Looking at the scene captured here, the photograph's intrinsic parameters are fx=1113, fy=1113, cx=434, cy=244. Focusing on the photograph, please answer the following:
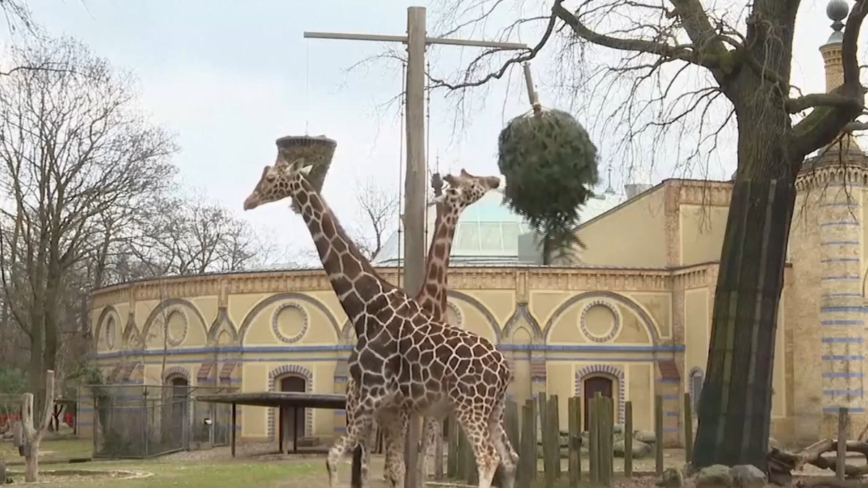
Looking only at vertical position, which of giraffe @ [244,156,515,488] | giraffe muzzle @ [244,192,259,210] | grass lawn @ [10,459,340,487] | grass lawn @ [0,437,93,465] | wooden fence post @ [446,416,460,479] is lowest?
grass lawn @ [0,437,93,465]

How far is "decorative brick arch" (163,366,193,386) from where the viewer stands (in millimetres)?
36375

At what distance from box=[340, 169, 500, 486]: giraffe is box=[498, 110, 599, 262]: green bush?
3.97m

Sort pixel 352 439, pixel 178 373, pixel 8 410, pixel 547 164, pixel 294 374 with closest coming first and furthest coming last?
pixel 352 439, pixel 547 164, pixel 294 374, pixel 178 373, pixel 8 410

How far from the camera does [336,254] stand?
11250 millimetres

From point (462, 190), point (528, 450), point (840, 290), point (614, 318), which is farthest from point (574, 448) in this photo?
point (840, 290)

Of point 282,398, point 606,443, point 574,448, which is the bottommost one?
point 574,448

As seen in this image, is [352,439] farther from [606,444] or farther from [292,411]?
[292,411]

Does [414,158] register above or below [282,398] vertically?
above

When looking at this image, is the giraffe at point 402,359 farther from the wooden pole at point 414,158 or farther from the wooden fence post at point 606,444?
the wooden fence post at point 606,444

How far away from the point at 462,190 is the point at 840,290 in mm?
23660

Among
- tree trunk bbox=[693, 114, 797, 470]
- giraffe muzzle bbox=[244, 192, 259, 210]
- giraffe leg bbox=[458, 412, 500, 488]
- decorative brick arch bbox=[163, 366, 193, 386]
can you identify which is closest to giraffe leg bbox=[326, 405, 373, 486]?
giraffe leg bbox=[458, 412, 500, 488]

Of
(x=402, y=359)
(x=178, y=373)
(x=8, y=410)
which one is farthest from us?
(x=8, y=410)

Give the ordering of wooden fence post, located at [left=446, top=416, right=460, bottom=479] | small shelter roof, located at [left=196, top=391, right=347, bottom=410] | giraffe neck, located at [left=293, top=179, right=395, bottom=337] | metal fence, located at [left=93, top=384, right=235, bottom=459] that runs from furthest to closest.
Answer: metal fence, located at [left=93, top=384, right=235, bottom=459]
small shelter roof, located at [left=196, top=391, right=347, bottom=410]
wooden fence post, located at [left=446, top=416, right=460, bottom=479]
giraffe neck, located at [left=293, top=179, right=395, bottom=337]

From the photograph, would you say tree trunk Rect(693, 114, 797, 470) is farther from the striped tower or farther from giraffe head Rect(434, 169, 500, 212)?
the striped tower
